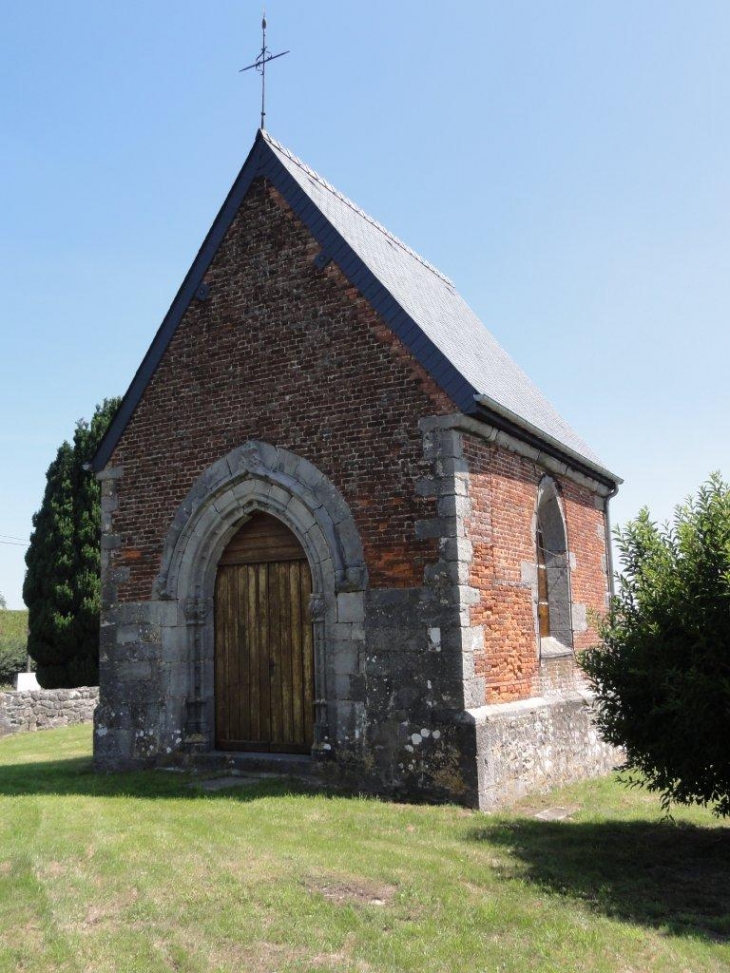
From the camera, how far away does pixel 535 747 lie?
10.0 metres

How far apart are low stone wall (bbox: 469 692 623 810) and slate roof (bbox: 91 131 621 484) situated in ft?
10.5

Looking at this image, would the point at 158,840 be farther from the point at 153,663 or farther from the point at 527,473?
the point at 527,473

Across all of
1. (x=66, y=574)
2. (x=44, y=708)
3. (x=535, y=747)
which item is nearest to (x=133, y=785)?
(x=535, y=747)

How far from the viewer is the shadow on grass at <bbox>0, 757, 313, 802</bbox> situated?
9289 millimetres

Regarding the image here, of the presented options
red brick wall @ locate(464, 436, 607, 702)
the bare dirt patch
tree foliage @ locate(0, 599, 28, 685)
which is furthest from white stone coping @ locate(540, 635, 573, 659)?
tree foliage @ locate(0, 599, 28, 685)

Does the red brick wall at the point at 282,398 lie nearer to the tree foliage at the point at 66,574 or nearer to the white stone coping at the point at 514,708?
the white stone coping at the point at 514,708

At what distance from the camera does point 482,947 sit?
198 inches

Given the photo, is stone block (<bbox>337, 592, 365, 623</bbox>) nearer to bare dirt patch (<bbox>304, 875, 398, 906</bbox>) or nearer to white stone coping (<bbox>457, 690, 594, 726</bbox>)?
white stone coping (<bbox>457, 690, 594, 726</bbox>)

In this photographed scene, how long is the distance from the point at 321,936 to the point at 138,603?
696 cm

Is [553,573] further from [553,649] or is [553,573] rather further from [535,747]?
[535,747]

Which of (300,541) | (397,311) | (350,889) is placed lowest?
(350,889)

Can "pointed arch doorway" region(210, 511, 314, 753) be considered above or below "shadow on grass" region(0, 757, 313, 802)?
above

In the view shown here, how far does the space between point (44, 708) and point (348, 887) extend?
14.1 m

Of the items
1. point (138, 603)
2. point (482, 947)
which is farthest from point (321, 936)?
point (138, 603)
